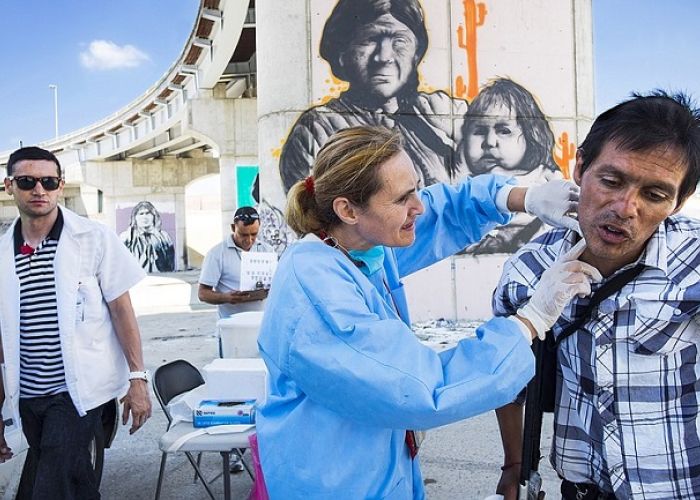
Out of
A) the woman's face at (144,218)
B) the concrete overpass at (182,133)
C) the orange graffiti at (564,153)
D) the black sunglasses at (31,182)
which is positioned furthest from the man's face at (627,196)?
the woman's face at (144,218)

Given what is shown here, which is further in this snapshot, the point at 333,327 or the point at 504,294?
the point at 504,294

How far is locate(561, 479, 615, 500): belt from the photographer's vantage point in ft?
5.05

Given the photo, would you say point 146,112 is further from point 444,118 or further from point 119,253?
point 119,253

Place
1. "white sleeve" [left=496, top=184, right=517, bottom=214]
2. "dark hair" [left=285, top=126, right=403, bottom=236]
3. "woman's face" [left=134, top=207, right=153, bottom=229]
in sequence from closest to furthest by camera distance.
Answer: "dark hair" [left=285, top=126, right=403, bottom=236], "white sleeve" [left=496, top=184, right=517, bottom=214], "woman's face" [left=134, top=207, right=153, bottom=229]

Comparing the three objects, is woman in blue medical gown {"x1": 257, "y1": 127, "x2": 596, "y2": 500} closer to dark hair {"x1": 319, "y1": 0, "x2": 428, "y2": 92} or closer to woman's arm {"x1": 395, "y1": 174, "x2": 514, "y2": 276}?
woman's arm {"x1": 395, "y1": 174, "x2": 514, "y2": 276}

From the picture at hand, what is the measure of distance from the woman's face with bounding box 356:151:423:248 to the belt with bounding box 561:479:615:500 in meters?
0.83

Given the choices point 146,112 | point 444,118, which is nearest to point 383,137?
point 444,118

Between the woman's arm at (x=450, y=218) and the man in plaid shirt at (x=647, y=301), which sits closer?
the man in plaid shirt at (x=647, y=301)

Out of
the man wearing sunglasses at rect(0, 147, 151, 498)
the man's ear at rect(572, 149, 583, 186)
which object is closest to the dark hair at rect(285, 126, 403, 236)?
the man's ear at rect(572, 149, 583, 186)

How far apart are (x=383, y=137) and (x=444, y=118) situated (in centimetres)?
665

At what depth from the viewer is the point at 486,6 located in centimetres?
799

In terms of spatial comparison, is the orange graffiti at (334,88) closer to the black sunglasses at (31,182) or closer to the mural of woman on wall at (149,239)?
the black sunglasses at (31,182)

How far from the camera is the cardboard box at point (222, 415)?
2.80m

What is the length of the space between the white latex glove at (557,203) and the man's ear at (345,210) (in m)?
0.68
